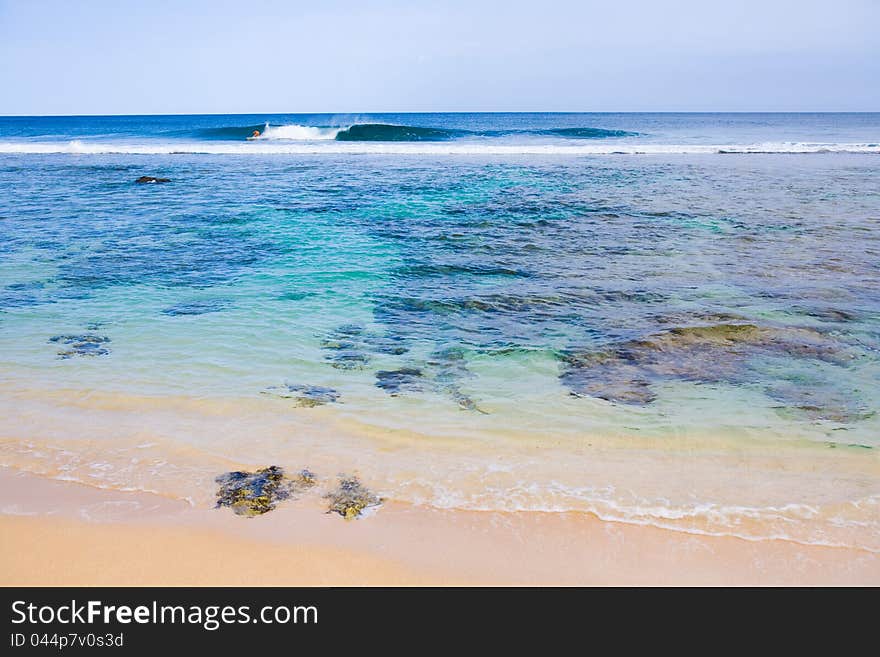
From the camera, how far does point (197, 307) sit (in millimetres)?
7828

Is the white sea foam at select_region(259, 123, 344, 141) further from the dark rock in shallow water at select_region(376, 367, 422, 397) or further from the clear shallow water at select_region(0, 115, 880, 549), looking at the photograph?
the dark rock in shallow water at select_region(376, 367, 422, 397)

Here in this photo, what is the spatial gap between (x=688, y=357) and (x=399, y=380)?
Answer: 2827 mm

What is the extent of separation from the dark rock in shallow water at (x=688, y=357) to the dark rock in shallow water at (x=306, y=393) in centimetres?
209

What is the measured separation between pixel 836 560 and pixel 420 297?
5666mm

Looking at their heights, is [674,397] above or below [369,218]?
below

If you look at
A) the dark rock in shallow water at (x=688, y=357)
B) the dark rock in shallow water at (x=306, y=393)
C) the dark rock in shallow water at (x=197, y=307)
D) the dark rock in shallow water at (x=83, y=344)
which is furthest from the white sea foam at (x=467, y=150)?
the dark rock in shallow water at (x=306, y=393)

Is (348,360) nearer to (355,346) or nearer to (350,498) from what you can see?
(355,346)

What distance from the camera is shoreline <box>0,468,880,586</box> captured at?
3.16 m

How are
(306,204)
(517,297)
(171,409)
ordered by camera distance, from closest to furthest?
1. (171,409)
2. (517,297)
3. (306,204)

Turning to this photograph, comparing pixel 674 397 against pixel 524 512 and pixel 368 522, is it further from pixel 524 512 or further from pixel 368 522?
pixel 368 522

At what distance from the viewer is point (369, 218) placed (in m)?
14.1

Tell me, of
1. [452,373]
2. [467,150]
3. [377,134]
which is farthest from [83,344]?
[377,134]
